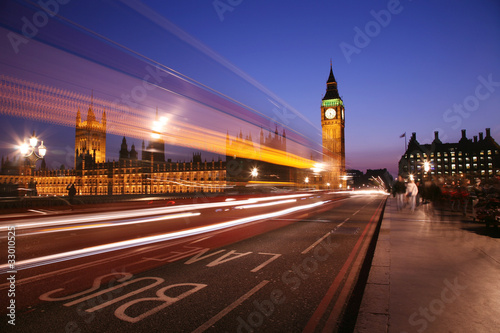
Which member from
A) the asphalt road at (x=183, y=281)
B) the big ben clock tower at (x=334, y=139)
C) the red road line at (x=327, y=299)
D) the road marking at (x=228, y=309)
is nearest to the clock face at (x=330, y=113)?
the big ben clock tower at (x=334, y=139)

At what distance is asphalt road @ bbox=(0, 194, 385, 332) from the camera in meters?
3.97

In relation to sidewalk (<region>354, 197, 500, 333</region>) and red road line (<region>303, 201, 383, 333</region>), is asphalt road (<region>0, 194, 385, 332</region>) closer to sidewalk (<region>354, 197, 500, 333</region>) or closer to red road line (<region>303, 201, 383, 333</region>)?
red road line (<region>303, 201, 383, 333</region>)

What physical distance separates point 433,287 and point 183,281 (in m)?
4.12

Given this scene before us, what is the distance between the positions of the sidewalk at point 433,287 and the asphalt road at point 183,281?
1.84 feet

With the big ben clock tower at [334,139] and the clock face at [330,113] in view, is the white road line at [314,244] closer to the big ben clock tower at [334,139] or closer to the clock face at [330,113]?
the big ben clock tower at [334,139]

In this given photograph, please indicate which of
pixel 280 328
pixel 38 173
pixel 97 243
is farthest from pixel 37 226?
pixel 38 173

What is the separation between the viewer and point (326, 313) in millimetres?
4160

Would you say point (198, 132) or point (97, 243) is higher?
point (198, 132)

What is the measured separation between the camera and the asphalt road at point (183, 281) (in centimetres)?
397

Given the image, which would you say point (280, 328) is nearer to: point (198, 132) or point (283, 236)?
point (283, 236)

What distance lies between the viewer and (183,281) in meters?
5.50

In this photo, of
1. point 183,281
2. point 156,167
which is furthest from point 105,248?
point 156,167

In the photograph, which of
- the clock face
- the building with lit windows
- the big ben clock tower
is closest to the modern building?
the big ben clock tower

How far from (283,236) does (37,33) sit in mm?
12182
